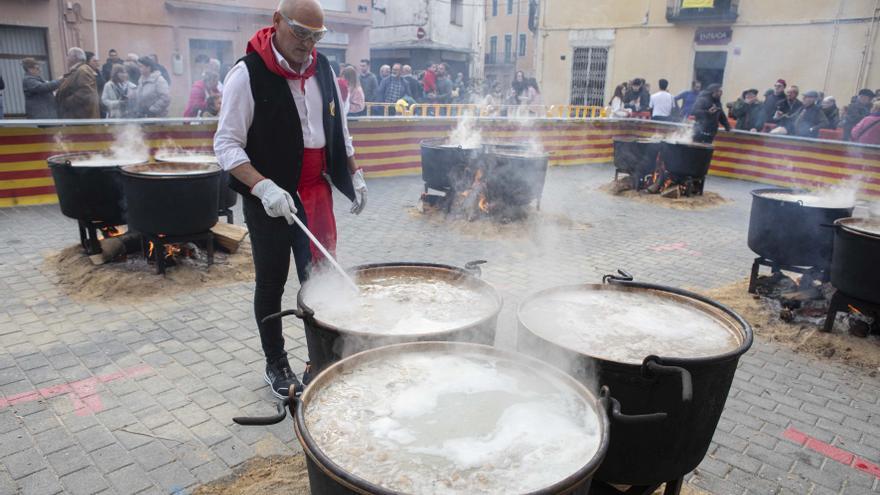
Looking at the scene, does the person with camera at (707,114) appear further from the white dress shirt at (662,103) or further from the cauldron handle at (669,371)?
the cauldron handle at (669,371)

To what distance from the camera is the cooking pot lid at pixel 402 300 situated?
107 inches

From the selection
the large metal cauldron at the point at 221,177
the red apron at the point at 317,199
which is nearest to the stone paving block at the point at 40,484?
the red apron at the point at 317,199

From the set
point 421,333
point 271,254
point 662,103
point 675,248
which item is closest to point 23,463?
point 271,254

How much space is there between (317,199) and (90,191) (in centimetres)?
359

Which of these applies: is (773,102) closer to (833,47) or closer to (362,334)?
(833,47)

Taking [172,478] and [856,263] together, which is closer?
[172,478]

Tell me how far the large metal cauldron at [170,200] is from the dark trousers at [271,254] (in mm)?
2328

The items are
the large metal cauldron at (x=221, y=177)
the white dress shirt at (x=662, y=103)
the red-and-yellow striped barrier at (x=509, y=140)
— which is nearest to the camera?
the large metal cauldron at (x=221, y=177)

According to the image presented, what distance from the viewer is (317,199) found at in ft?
11.2

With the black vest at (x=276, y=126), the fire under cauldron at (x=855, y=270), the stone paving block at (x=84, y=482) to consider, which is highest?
the black vest at (x=276, y=126)

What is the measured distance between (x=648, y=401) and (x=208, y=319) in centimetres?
384

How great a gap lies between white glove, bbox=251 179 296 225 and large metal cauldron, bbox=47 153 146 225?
363cm

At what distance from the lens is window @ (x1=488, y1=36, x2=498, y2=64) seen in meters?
48.2

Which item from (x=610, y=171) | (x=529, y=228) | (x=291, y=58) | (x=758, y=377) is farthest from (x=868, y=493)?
(x=610, y=171)
